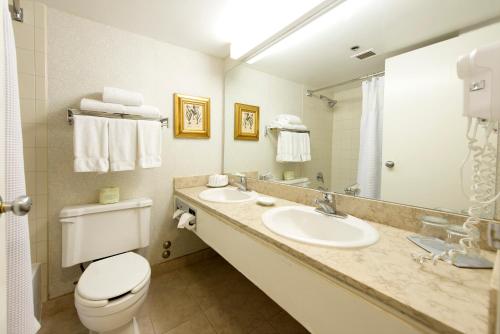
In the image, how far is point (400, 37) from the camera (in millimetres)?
886

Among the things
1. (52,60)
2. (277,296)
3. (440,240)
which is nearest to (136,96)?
(52,60)

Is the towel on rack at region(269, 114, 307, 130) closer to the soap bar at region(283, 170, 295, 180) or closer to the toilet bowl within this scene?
the soap bar at region(283, 170, 295, 180)

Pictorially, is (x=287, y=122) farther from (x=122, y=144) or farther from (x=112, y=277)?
(x=112, y=277)

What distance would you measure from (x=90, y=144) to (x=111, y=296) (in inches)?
34.3

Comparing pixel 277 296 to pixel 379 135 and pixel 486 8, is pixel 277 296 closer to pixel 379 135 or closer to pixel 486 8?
pixel 379 135

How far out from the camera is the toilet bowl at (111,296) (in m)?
0.90

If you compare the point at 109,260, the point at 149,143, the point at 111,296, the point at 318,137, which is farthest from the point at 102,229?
the point at 318,137

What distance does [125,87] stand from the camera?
1473 millimetres

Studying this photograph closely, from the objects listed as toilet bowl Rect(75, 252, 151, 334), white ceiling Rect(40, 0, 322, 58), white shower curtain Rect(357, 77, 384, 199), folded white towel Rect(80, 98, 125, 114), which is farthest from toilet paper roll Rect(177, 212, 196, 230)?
white ceiling Rect(40, 0, 322, 58)

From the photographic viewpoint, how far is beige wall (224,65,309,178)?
1432 millimetres

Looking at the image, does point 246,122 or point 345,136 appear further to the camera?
point 246,122

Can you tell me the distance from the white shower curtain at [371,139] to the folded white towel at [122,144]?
1.44 metres

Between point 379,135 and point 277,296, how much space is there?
869 mm

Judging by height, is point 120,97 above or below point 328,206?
above
